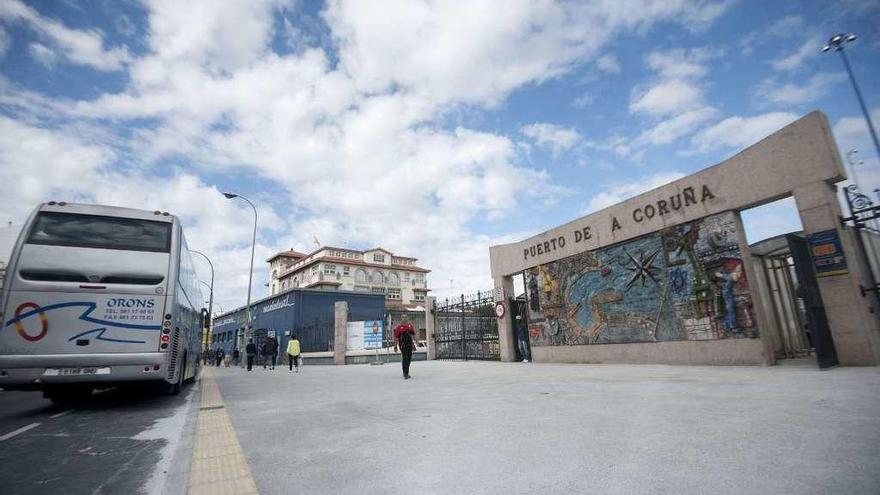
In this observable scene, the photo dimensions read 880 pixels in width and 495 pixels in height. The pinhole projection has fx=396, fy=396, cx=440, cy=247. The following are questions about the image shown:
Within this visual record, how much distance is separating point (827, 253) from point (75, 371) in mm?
13934

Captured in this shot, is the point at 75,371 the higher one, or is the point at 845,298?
the point at 845,298

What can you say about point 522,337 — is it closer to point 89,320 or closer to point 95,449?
point 89,320

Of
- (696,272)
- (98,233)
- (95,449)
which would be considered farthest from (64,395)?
(696,272)

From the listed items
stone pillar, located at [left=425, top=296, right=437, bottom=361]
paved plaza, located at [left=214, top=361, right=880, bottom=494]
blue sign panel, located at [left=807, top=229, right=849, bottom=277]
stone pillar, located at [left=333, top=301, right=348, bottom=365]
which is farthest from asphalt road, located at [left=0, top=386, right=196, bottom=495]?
stone pillar, located at [left=333, top=301, right=348, bottom=365]

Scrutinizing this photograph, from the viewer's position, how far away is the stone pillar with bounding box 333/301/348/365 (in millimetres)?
23266

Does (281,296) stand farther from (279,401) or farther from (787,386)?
(787,386)

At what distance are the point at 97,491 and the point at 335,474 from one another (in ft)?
5.77

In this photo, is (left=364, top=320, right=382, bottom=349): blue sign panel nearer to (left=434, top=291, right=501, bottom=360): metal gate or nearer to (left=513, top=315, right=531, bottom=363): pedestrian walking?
(left=434, top=291, right=501, bottom=360): metal gate

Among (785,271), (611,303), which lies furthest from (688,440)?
(785,271)

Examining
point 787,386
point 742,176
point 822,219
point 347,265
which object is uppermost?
point 347,265

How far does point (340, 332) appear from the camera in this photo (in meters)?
23.4

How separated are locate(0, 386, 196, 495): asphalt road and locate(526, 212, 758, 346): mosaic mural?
36.7 ft

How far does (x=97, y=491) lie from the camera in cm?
293

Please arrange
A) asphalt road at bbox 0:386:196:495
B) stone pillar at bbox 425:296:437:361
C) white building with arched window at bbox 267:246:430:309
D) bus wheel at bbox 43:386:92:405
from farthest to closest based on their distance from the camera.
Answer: white building with arched window at bbox 267:246:430:309, stone pillar at bbox 425:296:437:361, bus wheel at bbox 43:386:92:405, asphalt road at bbox 0:386:196:495
